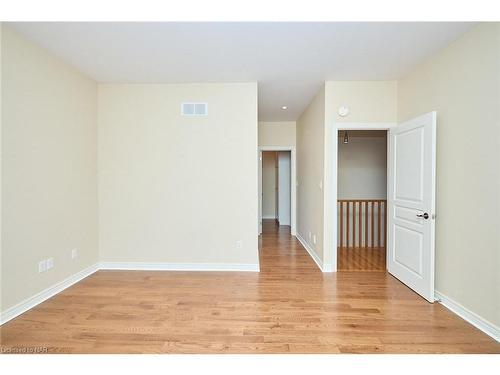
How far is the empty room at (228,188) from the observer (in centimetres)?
220

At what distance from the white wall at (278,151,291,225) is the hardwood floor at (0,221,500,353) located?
12.6ft

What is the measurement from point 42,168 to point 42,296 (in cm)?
134

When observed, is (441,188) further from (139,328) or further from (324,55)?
(139,328)

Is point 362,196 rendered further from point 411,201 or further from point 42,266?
point 42,266

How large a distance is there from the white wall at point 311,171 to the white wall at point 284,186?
1.49 m

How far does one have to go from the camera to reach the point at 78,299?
2.79 meters

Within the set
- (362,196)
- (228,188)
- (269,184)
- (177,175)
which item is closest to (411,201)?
(228,188)

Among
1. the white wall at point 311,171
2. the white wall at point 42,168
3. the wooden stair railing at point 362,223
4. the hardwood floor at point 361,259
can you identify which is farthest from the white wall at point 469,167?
the white wall at point 42,168

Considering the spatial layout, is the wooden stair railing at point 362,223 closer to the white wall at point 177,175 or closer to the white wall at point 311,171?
the white wall at point 311,171

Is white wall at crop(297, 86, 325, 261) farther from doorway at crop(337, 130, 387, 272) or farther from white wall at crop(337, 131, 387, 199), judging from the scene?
white wall at crop(337, 131, 387, 199)

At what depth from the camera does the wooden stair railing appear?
16.2 feet

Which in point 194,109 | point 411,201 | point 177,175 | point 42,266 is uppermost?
point 194,109

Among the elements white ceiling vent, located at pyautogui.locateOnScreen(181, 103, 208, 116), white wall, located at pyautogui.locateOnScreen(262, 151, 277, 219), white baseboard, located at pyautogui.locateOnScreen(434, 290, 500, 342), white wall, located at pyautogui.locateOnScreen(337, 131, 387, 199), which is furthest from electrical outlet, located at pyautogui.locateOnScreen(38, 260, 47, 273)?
white wall, located at pyautogui.locateOnScreen(262, 151, 277, 219)

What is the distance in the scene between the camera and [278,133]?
19.4ft
